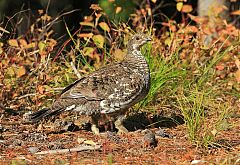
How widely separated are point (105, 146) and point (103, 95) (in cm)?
73

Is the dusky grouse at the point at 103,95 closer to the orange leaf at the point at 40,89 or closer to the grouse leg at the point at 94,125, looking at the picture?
the grouse leg at the point at 94,125

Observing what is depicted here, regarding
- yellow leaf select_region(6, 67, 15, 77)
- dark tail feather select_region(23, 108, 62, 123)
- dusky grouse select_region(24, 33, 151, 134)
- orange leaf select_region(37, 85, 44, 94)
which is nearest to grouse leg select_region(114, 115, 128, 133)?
dusky grouse select_region(24, 33, 151, 134)

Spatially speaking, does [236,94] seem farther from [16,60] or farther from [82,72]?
[16,60]

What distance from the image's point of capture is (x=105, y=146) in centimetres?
625

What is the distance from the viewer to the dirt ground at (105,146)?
587 centimetres

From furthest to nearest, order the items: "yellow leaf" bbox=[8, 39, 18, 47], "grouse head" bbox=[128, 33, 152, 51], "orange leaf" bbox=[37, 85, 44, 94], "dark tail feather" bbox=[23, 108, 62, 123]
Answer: "yellow leaf" bbox=[8, 39, 18, 47], "orange leaf" bbox=[37, 85, 44, 94], "grouse head" bbox=[128, 33, 152, 51], "dark tail feather" bbox=[23, 108, 62, 123]

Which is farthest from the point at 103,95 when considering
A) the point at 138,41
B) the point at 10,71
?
the point at 10,71

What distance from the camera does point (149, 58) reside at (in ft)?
26.6

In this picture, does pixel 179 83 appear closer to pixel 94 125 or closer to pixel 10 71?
pixel 94 125

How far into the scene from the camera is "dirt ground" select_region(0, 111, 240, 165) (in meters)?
5.87

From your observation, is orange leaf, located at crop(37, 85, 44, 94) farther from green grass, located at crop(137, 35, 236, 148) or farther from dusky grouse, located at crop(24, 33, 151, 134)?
green grass, located at crop(137, 35, 236, 148)

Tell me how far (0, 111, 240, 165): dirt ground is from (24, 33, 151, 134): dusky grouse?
0.21m

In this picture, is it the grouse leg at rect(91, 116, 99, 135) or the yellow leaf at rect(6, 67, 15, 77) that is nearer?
the grouse leg at rect(91, 116, 99, 135)

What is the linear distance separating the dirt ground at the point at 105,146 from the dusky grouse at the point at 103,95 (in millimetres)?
213
